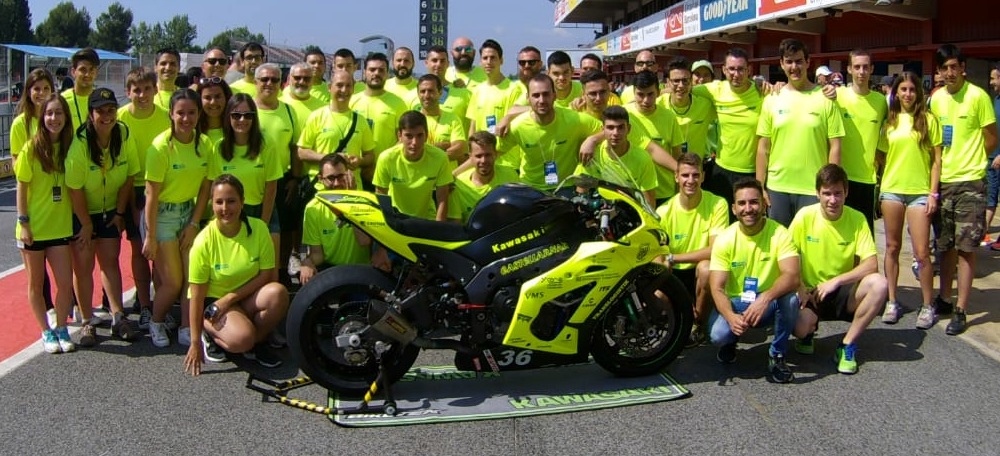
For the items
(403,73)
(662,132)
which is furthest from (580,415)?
(403,73)

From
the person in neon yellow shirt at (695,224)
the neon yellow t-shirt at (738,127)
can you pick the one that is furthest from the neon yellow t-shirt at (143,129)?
the neon yellow t-shirt at (738,127)

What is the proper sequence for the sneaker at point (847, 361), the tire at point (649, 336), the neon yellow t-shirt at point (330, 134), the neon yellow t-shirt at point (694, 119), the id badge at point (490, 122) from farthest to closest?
the id badge at point (490, 122), the neon yellow t-shirt at point (694, 119), the neon yellow t-shirt at point (330, 134), the sneaker at point (847, 361), the tire at point (649, 336)

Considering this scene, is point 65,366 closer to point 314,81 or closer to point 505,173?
point 505,173

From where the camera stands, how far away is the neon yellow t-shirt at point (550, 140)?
6.27 metres

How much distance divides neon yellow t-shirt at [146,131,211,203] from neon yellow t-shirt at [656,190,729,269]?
9.69 ft

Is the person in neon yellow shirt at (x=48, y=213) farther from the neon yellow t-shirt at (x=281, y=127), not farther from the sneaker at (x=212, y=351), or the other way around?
the neon yellow t-shirt at (x=281, y=127)

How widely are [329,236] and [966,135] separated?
14.5 ft

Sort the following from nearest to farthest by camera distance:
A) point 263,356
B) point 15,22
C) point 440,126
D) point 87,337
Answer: point 263,356 → point 87,337 → point 440,126 → point 15,22

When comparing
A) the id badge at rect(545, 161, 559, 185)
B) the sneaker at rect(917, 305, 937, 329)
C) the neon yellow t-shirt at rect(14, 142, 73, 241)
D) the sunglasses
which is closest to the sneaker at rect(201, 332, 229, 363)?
the neon yellow t-shirt at rect(14, 142, 73, 241)

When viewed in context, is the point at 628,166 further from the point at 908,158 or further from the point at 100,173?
the point at 100,173

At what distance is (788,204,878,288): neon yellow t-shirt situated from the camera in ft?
18.1

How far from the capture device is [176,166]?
5.68 meters

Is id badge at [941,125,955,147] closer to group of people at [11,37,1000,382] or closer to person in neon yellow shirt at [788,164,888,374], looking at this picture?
group of people at [11,37,1000,382]

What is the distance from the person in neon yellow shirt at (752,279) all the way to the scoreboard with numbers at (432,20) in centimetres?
2755
